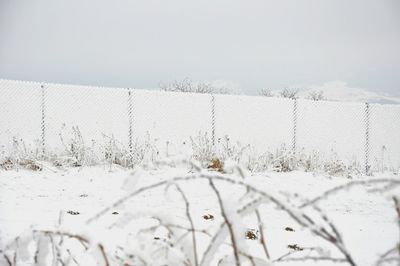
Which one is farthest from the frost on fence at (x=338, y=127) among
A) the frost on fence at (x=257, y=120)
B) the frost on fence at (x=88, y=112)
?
the frost on fence at (x=88, y=112)

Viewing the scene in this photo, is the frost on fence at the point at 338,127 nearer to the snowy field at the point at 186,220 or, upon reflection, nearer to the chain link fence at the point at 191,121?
the chain link fence at the point at 191,121

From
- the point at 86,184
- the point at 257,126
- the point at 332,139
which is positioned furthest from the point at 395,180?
the point at 332,139

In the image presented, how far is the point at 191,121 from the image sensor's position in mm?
12102

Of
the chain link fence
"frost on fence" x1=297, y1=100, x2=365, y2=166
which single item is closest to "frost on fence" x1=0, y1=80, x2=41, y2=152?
the chain link fence

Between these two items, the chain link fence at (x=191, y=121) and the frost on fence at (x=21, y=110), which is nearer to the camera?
the frost on fence at (x=21, y=110)

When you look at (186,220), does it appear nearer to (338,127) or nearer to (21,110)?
(21,110)

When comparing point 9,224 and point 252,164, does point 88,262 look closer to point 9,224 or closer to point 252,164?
point 9,224

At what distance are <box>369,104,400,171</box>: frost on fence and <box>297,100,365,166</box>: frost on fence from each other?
0.43m

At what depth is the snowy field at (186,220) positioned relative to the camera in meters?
0.69

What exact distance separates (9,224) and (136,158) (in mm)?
4837

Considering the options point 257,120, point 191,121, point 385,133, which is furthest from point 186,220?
point 385,133

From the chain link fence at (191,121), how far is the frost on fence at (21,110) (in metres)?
0.02

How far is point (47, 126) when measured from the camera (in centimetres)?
976

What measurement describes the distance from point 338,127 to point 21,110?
1056 centimetres
